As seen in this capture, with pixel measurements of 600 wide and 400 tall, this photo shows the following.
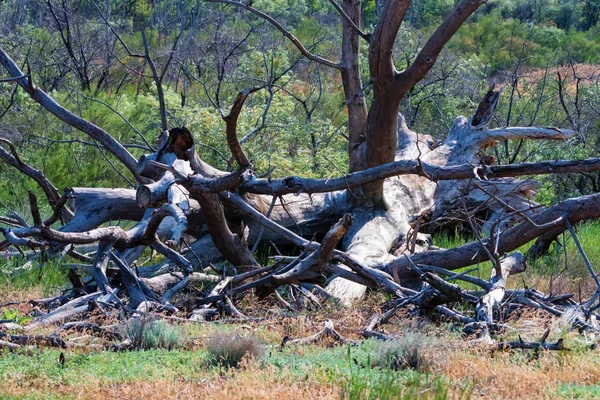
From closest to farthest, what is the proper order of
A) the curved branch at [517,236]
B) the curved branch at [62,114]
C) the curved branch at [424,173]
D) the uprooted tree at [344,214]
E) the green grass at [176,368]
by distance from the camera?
the green grass at [176,368] < the curved branch at [424,173] < the uprooted tree at [344,214] < the curved branch at [517,236] < the curved branch at [62,114]

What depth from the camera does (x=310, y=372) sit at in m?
4.46

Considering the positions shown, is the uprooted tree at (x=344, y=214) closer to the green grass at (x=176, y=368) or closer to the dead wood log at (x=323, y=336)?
the dead wood log at (x=323, y=336)

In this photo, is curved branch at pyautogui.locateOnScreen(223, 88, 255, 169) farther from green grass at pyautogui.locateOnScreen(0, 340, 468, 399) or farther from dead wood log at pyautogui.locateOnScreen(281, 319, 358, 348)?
green grass at pyautogui.locateOnScreen(0, 340, 468, 399)

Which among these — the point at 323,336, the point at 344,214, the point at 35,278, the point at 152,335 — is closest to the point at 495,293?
the point at 323,336

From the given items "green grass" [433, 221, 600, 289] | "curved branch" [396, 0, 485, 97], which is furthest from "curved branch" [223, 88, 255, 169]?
"green grass" [433, 221, 600, 289]

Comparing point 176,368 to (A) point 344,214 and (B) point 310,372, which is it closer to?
(B) point 310,372

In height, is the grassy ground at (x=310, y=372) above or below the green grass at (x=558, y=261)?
above

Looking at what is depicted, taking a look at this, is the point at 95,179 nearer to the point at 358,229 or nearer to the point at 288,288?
the point at 358,229

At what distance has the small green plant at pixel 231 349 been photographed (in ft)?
15.3

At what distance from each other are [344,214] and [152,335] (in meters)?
3.11

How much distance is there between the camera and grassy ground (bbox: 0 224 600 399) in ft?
13.4

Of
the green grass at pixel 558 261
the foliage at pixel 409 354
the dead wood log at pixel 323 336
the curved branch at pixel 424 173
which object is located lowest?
the green grass at pixel 558 261

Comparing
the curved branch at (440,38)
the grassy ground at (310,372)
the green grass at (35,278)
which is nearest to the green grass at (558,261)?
the curved branch at (440,38)

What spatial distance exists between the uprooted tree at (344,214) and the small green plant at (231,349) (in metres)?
1.23
